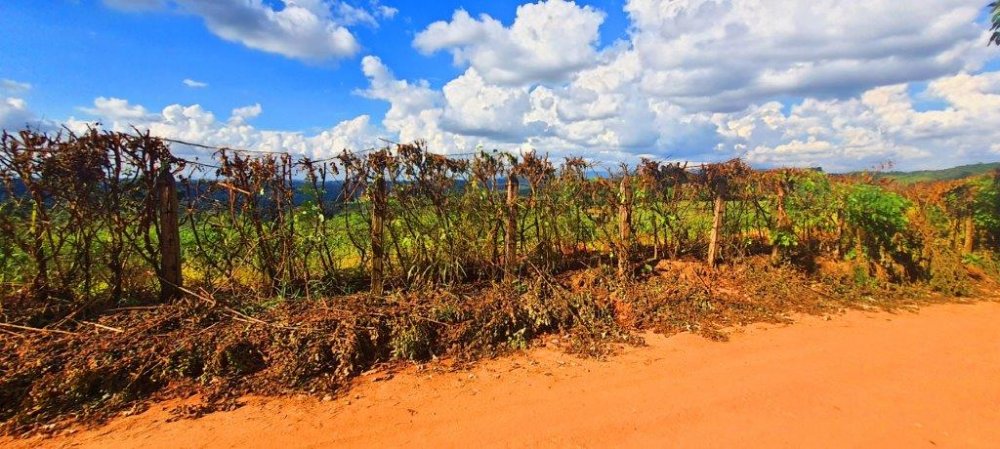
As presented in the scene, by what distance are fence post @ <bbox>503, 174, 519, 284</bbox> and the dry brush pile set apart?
0.10 ft

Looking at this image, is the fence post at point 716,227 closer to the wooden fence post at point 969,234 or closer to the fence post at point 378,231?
the wooden fence post at point 969,234

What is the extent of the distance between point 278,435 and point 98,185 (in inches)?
148

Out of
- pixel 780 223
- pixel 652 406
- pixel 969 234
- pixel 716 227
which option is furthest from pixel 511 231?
pixel 969 234

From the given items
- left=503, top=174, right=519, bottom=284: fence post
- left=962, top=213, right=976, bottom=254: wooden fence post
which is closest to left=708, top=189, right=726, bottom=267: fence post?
left=503, top=174, right=519, bottom=284: fence post

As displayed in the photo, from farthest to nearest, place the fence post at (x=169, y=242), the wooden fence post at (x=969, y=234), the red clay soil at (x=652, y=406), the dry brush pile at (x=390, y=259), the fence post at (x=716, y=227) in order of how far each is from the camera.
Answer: the wooden fence post at (x=969, y=234)
the fence post at (x=716, y=227)
the fence post at (x=169, y=242)
the dry brush pile at (x=390, y=259)
the red clay soil at (x=652, y=406)

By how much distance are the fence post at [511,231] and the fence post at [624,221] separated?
1957mm

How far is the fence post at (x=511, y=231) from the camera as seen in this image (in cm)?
728

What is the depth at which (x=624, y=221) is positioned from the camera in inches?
320

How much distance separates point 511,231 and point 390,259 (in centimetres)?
186

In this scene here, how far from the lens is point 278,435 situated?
3771 millimetres

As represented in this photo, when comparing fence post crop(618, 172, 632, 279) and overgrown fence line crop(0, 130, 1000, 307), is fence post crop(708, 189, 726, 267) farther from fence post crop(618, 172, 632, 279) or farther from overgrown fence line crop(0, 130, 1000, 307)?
fence post crop(618, 172, 632, 279)

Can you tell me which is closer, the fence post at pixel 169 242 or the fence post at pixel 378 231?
the fence post at pixel 169 242

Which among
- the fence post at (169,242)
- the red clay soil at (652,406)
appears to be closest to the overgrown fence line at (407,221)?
the fence post at (169,242)

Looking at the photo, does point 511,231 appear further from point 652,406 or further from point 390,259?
point 652,406
